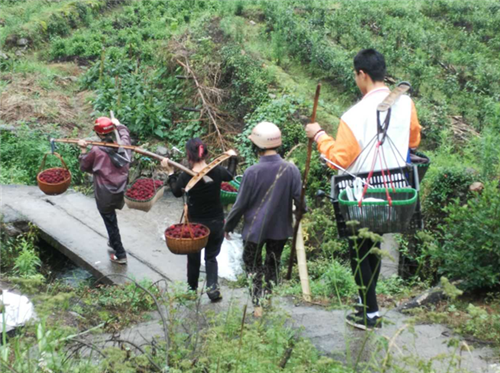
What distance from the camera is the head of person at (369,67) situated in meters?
4.64

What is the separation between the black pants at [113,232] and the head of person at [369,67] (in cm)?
395

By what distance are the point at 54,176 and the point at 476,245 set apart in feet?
16.3

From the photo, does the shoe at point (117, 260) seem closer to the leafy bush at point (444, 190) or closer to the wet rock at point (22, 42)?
the leafy bush at point (444, 190)

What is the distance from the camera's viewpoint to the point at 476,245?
575cm

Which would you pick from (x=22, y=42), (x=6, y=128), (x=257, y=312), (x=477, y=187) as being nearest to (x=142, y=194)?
(x=257, y=312)

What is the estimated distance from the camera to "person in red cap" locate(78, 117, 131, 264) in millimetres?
7074

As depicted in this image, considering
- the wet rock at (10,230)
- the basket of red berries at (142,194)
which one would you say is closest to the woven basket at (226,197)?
the basket of red berries at (142,194)

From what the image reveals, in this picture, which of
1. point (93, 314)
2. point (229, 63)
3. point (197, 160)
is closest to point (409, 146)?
point (197, 160)

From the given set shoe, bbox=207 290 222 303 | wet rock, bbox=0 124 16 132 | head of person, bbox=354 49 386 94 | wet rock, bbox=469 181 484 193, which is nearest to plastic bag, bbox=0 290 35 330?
shoe, bbox=207 290 222 303

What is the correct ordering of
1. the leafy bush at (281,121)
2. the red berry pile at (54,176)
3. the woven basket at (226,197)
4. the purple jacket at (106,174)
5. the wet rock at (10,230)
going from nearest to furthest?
the woven basket at (226,197) → the purple jacket at (106,174) → the red berry pile at (54,176) → the wet rock at (10,230) → the leafy bush at (281,121)

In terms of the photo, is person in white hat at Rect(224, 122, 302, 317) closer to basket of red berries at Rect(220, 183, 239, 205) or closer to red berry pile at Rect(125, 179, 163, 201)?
basket of red berries at Rect(220, 183, 239, 205)

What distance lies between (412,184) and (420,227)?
1.17 ft

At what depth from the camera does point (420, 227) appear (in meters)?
4.79

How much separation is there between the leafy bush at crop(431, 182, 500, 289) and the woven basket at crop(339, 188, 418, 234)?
4.33ft
